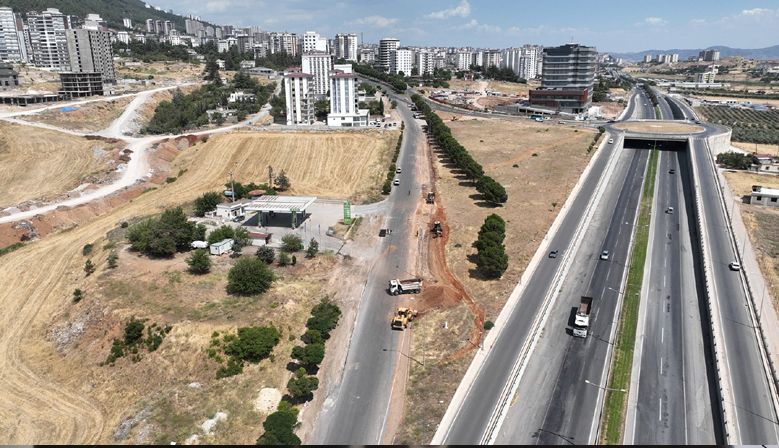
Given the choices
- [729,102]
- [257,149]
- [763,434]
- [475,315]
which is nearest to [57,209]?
[257,149]

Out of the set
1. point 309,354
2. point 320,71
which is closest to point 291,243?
point 309,354

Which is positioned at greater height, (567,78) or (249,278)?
(567,78)

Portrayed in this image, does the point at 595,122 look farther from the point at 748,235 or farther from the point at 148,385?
the point at 148,385

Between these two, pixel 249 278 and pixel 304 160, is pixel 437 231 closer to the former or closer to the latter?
pixel 249 278

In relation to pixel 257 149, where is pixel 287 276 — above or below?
below

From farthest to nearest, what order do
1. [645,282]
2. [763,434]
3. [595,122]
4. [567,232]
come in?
[595,122] < [567,232] < [645,282] < [763,434]

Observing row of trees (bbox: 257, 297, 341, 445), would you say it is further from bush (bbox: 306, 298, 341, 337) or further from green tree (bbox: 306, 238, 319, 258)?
green tree (bbox: 306, 238, 319, 258)

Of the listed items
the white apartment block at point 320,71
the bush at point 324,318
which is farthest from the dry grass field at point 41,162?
the white apartment block at point 320,71
